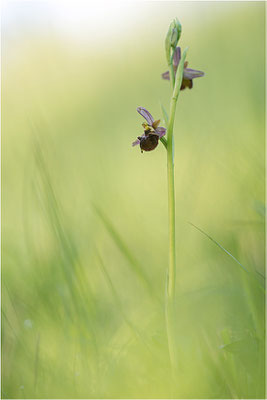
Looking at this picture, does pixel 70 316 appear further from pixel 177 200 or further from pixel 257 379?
pixel 177 200

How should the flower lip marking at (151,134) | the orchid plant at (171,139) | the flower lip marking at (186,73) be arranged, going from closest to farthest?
1. the orchid plant at (171,139)
2. the flower lip marking at (151,134)
3. the flower lip marking at (186,73)

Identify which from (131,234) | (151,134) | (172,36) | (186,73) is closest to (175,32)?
(172,36)

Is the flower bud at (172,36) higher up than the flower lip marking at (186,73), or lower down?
higher up

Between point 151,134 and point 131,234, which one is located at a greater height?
point 151,134

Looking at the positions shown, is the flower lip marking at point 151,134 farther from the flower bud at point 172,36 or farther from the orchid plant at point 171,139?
the flower bud at point 172,36

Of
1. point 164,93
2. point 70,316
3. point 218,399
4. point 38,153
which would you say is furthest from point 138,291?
point 164,93

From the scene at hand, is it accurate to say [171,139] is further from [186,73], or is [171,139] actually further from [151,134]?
[186,73]

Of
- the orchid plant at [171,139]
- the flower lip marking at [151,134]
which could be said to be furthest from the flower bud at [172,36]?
the flower lip marking at [151,134]

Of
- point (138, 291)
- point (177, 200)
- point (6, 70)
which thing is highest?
point (6, 70)
